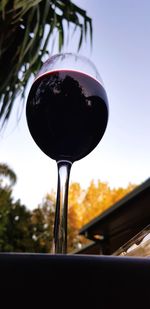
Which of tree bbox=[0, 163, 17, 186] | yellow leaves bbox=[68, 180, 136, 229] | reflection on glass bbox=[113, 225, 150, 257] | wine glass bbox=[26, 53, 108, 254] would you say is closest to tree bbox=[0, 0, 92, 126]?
wine glass bbox=[26, 53, 108, 254]

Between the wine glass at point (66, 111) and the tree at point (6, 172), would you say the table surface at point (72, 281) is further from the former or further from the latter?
the tree at point (6, 172)

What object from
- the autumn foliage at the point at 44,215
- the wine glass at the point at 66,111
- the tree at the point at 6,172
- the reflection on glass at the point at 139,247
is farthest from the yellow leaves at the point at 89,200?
the reflection on glass at the point at 139,247

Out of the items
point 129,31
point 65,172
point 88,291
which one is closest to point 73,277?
point 88,291

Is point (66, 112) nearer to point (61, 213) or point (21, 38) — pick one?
point (61, 213)

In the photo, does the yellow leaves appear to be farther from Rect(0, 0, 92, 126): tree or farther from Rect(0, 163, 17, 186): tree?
Rect(0, 0, 92, 126): tree

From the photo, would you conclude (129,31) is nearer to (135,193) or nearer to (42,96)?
(135,193)

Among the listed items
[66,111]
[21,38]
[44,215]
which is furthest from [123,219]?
[44,215]
